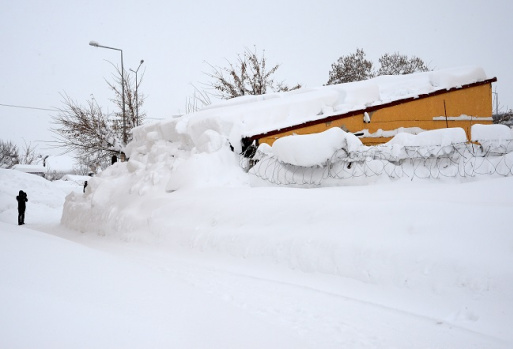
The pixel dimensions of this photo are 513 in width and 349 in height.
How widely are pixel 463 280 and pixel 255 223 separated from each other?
347cm

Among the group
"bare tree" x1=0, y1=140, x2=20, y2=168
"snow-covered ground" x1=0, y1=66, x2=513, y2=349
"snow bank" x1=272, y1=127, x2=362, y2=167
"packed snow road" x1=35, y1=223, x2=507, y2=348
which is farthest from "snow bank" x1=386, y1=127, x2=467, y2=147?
"bare tree" x1=0, y1=140, x2=20, y2=168

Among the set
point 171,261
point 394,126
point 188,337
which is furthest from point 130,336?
point 394,126

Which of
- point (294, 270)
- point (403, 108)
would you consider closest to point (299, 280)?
point (294, 270)

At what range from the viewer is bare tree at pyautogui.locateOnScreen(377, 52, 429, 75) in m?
30.3

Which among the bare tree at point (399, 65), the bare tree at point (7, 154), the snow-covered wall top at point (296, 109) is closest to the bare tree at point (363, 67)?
the bare tree at point (399, 65)

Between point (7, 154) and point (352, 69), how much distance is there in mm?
48816

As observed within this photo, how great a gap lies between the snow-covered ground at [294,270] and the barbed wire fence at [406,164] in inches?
3.2

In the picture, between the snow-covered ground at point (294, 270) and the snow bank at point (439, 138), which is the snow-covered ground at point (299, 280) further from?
the snow bank at point (439, 138)

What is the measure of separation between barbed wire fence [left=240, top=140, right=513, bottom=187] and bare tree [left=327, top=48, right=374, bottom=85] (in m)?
23.5

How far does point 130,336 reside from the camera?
2309 millimetres

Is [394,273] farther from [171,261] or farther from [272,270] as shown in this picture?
[171,261]

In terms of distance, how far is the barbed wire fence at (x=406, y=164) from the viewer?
7.06 meters

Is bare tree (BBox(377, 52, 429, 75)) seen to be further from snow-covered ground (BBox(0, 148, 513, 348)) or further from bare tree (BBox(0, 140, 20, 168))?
bare tree (BBox(0, 140, 20, 168))

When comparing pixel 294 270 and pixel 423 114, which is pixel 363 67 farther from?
pixel 294 270
